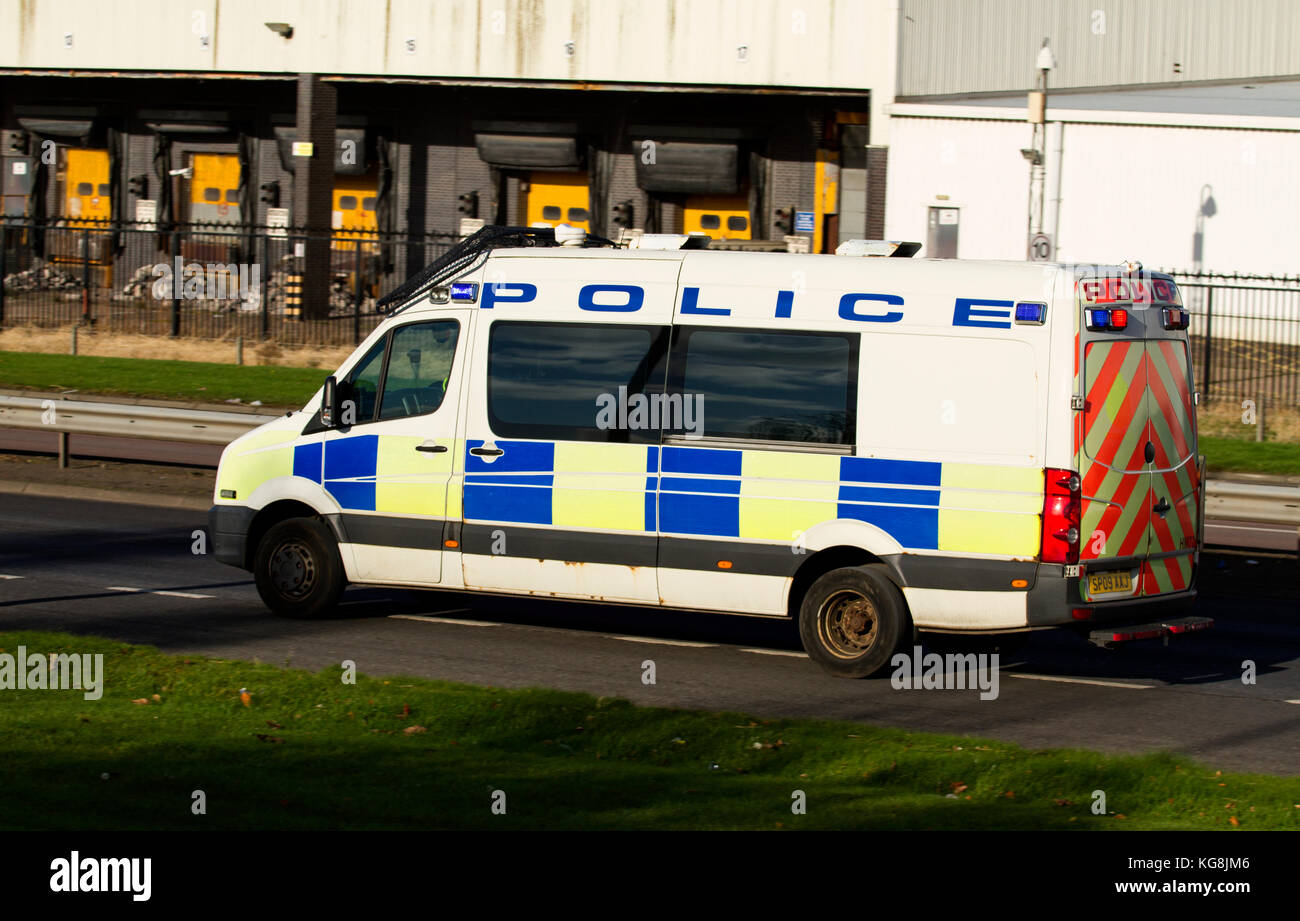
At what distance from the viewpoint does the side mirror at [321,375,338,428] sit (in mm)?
10867

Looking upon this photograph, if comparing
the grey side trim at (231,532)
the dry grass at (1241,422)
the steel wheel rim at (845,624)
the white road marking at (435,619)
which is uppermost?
the dry grass at (1241,422)

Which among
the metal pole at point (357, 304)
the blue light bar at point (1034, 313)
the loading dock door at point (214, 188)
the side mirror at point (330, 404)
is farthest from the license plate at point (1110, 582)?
the loading dock door at point (214, 188)

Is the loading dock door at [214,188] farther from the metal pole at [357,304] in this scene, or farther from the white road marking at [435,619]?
the white road marking at [435,619]

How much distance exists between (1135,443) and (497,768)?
4.33 m

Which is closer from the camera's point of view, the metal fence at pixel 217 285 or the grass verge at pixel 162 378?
the grass verge at pixel 162 378

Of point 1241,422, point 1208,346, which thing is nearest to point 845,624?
point 1241,422

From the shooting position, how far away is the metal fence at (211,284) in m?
28.4

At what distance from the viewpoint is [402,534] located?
10.7m

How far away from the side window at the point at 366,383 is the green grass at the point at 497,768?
8.02ft

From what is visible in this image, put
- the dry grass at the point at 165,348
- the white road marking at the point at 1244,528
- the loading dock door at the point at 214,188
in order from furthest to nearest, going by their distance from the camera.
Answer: the loading dock door at the point at 214,188 → the dry grass at the point at 165,348 → the white road marking at the point at 1244,528

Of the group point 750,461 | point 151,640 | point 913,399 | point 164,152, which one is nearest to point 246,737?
point 151,640

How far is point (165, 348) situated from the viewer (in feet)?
92.2

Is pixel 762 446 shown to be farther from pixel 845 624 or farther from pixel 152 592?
pixel 152 592
